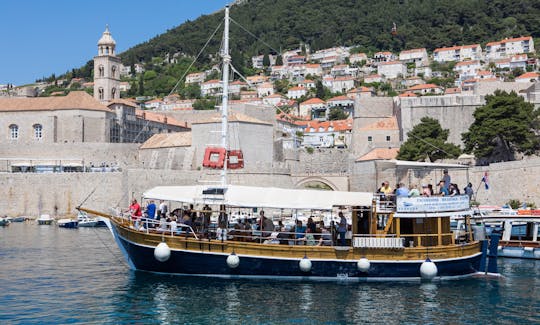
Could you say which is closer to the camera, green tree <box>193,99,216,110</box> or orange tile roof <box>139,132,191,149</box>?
orange tile roof <box>139,132,191,149</box>

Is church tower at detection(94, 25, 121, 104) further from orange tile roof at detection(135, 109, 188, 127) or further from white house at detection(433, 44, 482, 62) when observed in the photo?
white house at detection(433, 44, 482, 62)

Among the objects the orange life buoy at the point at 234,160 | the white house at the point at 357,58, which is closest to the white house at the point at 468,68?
the white house at the point at 357,58

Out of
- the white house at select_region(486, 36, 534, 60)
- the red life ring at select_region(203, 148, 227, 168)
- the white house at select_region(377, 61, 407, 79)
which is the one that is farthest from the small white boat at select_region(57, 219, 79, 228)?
the white house at select_region(486, 36, 534, 60)

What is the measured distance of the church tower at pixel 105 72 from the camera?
65625 mm

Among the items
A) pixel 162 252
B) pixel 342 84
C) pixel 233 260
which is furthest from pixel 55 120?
pixel 342 84

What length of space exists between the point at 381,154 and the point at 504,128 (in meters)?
9.41

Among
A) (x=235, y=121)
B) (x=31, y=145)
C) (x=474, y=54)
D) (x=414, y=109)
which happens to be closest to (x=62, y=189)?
(x=31, y=145)

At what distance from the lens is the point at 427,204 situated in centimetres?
1614

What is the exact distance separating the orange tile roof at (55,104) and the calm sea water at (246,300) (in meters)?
37.8

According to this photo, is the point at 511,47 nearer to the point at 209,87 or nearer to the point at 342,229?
the point at 209,87

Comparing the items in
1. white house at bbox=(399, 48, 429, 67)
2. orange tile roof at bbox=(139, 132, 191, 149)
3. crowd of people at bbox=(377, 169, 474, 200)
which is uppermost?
white house at bbox=(399, 48, 429, 67)

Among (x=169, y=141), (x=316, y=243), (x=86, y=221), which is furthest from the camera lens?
(x=169, y=141)

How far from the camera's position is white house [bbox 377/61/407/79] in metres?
105

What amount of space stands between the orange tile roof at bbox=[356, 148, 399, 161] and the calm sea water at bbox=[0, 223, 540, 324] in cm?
2571
